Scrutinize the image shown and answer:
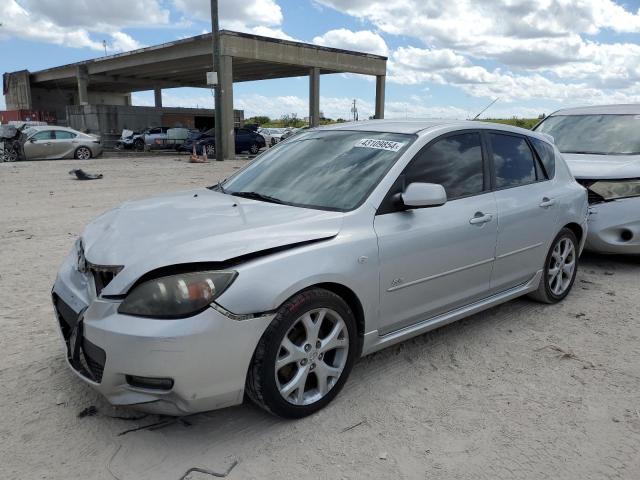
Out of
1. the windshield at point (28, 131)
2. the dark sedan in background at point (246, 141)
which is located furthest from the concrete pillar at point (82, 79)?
the windshield at point (28, 131)

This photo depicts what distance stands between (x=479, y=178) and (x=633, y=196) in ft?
9.55

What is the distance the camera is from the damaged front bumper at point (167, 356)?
8.09ft

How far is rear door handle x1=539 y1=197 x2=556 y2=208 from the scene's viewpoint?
14.5 ft

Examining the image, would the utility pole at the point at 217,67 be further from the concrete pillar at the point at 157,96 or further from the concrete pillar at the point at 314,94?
the concrete pillar at the point at 157,96

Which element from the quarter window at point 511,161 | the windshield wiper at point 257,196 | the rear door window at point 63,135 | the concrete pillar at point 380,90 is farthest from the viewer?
the concrete pillar at point 380,90

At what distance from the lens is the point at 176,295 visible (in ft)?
8.29

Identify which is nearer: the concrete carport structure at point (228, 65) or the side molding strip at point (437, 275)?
the side molding strip at point (437, 275)

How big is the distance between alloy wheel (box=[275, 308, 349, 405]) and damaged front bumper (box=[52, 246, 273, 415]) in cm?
24

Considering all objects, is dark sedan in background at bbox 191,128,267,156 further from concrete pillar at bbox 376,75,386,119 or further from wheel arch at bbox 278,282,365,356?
wheel arch at bbox 278,282,365,356

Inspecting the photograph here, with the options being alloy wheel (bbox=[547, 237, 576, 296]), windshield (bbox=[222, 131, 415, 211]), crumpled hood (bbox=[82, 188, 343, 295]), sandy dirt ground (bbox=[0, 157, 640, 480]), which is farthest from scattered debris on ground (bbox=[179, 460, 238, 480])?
alloy wheel (bbox=[547, 237, 576, 296])

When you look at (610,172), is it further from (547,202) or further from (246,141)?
(246,141)

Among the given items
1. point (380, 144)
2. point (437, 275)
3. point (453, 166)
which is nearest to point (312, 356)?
point (437, 275)

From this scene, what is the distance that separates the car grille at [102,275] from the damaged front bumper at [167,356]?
0.25 ft

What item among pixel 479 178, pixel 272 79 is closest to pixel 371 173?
pixel 479 178
